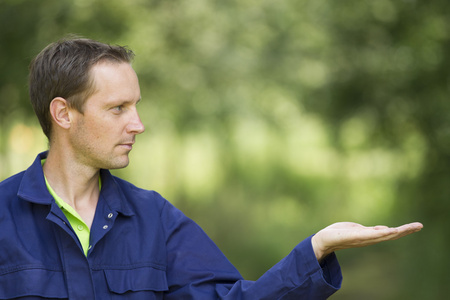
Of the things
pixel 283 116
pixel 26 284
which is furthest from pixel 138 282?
pixel 283 116

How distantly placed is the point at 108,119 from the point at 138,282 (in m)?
0.46

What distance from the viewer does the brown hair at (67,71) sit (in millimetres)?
2074

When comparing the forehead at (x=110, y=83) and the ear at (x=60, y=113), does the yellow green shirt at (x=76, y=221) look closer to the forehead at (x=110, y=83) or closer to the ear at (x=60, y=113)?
the ear at (x=60, y=113)

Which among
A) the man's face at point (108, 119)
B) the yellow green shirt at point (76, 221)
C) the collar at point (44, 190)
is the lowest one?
the yellow green shirt at point (76, 221)

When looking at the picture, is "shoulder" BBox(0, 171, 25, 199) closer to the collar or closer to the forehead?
the collar

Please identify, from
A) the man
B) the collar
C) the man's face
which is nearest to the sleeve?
the man

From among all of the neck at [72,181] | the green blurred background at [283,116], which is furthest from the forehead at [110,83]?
the green blurred background at [283,116]

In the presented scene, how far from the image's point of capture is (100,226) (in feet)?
6.72

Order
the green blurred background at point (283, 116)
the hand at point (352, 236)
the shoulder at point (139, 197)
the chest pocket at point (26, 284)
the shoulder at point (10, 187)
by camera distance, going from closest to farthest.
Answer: the hand at point (352, 236) < the chest pocket at point (26, 284) < the shoulder at point (10, 187) < the shoulder at point (139, 197) < the green blurred background at point (283, 116)

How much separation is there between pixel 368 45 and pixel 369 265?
9.62 ft

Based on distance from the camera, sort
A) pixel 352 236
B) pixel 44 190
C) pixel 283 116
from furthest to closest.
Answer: pixel 283 116
pixel 44 190
pixel 352 236

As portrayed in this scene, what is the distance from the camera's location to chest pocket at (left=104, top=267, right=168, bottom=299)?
6.57 feet

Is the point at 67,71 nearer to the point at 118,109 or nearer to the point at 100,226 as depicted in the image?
the point at 118,109

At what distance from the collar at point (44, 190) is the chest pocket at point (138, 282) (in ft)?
0.57
